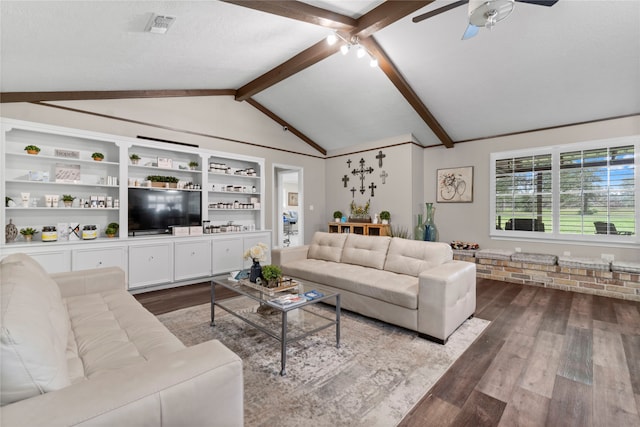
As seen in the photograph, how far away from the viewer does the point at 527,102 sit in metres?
4.34

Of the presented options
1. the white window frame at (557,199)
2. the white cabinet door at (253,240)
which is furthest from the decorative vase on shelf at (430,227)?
the white cabinet door at (253,240)

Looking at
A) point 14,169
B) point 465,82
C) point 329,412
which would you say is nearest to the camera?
point 329,412

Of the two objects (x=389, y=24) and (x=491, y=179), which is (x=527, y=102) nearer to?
(x=491, y=179)

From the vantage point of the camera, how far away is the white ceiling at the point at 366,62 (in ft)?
8.43

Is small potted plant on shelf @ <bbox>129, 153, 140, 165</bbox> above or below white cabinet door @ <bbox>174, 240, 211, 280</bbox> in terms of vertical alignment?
above

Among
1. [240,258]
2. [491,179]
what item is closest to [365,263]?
Result: [240,258]

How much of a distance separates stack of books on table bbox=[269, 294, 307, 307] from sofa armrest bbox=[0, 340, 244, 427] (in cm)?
104

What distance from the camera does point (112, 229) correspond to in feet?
13.2

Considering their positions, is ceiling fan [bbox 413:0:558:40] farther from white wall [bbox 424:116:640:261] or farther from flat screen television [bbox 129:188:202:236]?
flat screen television [bbox 129:188:202:236]

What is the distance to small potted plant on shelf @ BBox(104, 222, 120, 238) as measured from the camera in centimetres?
399

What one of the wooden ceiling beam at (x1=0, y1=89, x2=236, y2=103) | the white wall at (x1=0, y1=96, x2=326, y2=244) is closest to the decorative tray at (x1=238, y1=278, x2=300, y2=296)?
the white wall at (x1=0, y1=96, x2=326, y2=244)

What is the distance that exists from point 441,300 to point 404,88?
3.24 metres

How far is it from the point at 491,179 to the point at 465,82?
2.07 metres

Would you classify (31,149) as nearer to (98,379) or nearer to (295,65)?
(295,65)
